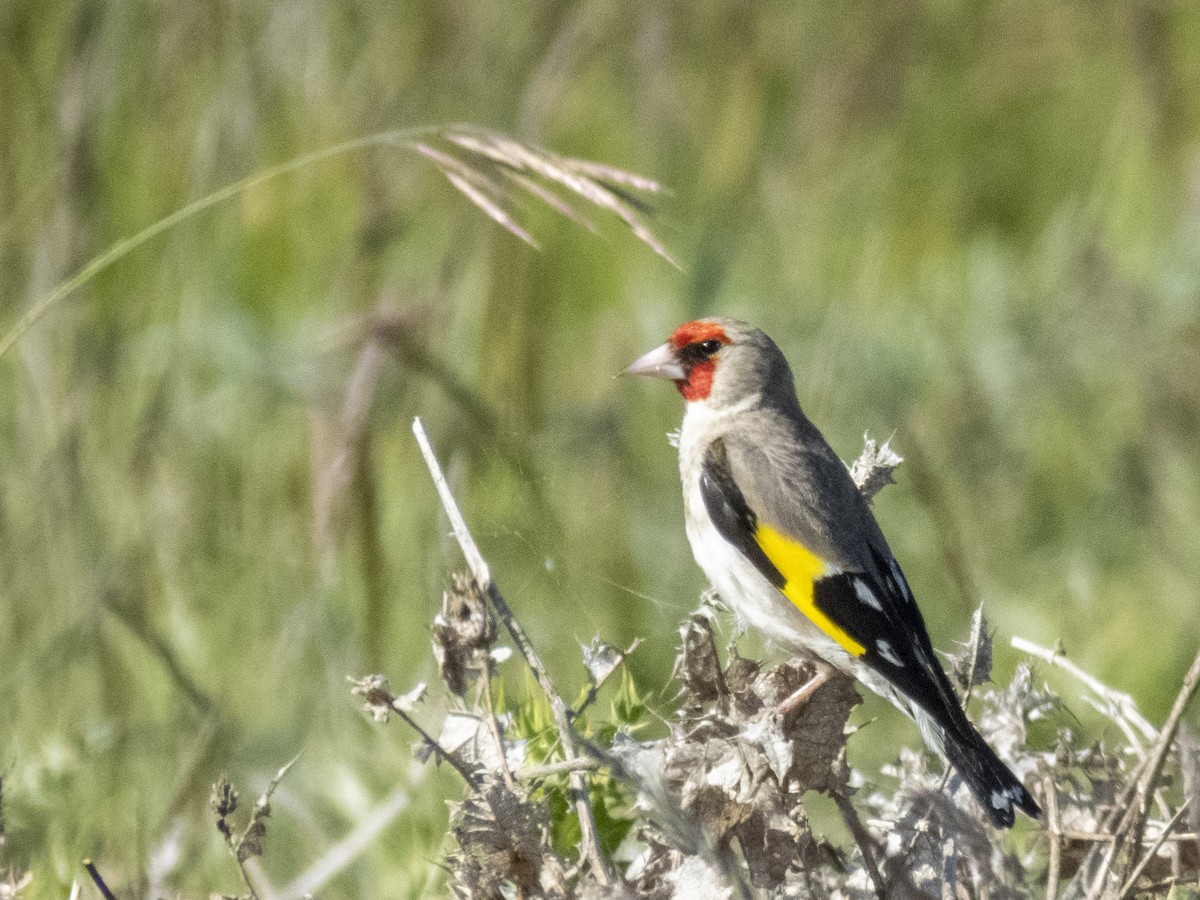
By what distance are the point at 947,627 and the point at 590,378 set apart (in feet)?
5.41

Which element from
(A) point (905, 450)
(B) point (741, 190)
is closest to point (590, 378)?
(B) point (741, 190)

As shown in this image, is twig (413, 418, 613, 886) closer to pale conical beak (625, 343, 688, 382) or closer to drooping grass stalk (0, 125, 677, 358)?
drooping grass stalk (0, 125, 677, 358)

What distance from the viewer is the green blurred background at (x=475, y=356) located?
359 centimetres

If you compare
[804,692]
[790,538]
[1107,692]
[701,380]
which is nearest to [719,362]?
[701,380]

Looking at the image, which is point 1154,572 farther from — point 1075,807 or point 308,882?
point 308,882

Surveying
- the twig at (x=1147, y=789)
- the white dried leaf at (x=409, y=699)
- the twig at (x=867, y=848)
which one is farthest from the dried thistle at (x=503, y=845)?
the twig at (x=1147, y=789)

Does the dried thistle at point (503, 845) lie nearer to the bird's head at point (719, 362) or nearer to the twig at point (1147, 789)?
the twig at point (1147, 789)

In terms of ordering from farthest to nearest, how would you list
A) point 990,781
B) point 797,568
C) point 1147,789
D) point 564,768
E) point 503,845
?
point 797,568, point 990,781, point 503,845, point 564,768, point 1147,789

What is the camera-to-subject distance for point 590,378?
548cm

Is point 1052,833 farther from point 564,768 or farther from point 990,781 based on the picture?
point 564,768

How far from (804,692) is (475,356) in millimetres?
2184

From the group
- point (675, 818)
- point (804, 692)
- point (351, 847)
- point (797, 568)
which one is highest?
point (675, 818)

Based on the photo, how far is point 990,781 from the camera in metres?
2.68

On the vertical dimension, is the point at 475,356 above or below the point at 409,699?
below
